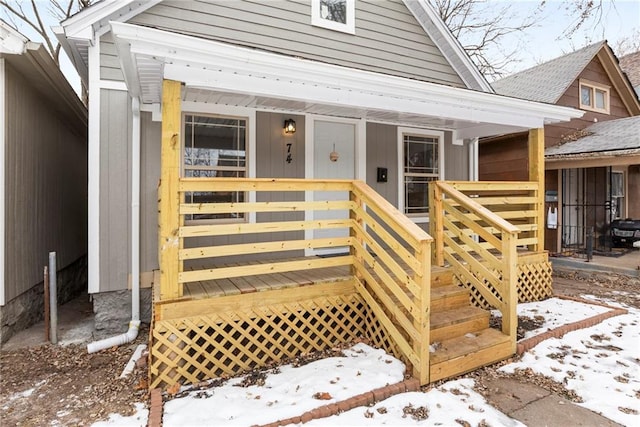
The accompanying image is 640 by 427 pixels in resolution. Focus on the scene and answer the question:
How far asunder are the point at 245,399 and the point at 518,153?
825cm

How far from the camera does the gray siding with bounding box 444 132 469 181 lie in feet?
22.8

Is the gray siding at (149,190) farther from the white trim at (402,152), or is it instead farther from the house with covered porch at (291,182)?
the white trim at (402,152)

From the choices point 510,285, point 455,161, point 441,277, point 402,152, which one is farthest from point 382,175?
point 510,285

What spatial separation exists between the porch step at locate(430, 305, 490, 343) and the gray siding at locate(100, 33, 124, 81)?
15.6 ft

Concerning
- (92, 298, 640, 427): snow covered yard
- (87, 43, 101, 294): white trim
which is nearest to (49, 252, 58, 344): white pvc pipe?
(87, 43, 101, 294): white trim

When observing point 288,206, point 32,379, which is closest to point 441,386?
point 288,206

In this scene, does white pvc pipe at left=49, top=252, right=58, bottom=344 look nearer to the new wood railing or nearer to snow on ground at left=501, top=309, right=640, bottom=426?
the new wood railing

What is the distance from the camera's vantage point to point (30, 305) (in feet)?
15.9

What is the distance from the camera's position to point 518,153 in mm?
8523

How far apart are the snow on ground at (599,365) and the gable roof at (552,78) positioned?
22.8ft

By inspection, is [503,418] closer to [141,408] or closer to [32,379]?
[141,408]

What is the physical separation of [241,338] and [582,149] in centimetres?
888

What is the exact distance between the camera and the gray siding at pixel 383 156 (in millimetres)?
6223

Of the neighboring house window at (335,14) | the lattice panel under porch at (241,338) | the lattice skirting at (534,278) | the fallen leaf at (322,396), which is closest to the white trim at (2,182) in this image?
the lattice panel under porch at (241,338)
